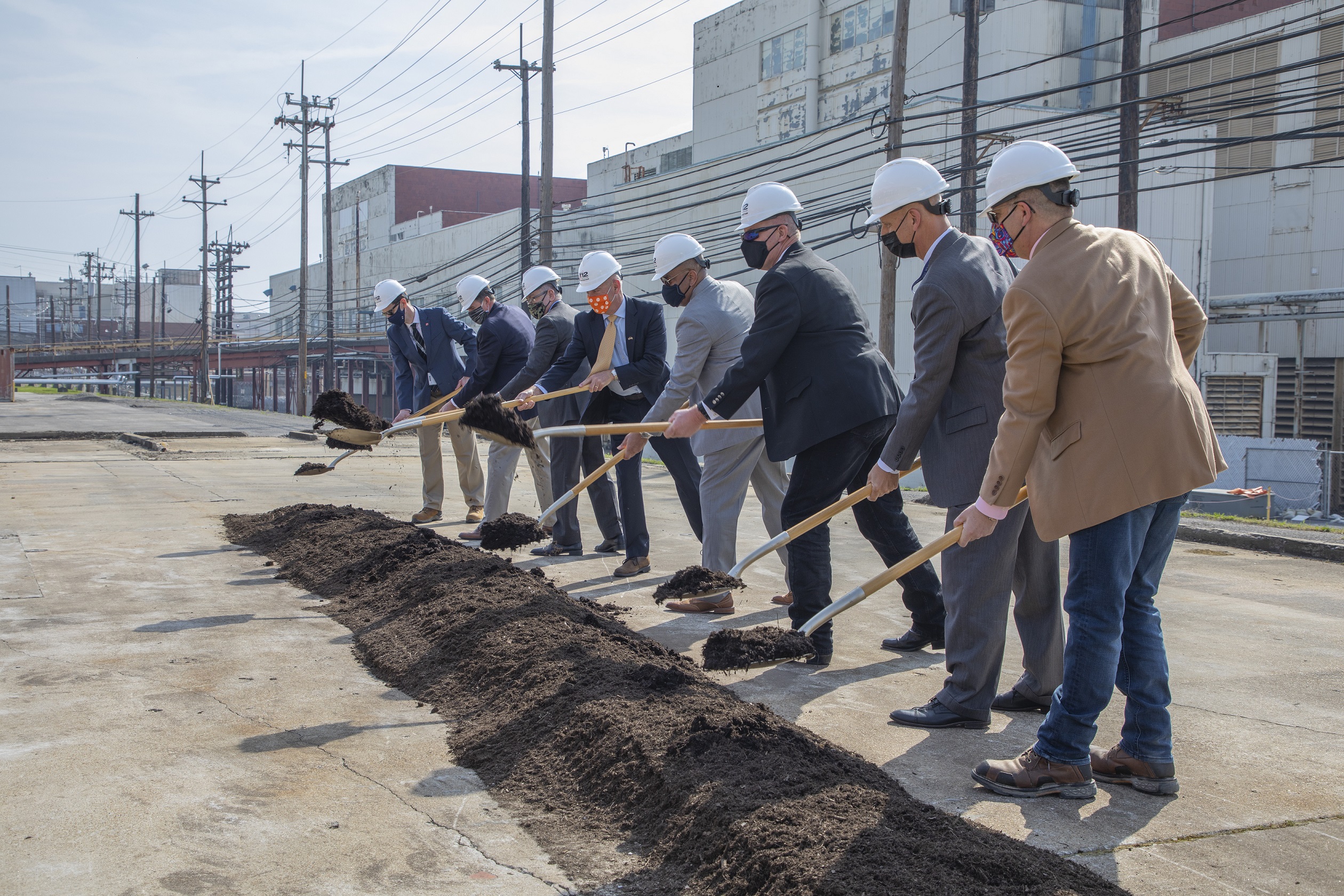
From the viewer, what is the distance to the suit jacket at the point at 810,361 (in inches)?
191

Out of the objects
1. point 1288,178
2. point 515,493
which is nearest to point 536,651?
point 515,493

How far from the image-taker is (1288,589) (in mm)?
7203

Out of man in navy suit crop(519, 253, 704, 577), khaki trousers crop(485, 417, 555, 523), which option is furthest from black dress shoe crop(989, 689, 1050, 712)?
khaki trousers crop(485, 417, 555, 523)

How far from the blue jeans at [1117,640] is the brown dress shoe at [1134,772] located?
2 centimetres

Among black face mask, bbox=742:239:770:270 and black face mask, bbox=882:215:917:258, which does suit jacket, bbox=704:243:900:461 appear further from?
black face mask, bbox=882:215:917:258

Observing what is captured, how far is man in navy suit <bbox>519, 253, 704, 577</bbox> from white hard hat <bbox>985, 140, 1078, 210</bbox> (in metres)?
3.91

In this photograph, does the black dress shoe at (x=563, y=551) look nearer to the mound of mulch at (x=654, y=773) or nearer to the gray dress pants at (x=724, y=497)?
the gray dress pants at (x=724, y=497)

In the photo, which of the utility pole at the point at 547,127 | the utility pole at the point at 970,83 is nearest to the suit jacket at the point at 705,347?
the utility pole at the point at 970,83

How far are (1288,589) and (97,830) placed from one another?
7.08 metres

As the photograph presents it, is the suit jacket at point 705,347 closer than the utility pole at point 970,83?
Yes

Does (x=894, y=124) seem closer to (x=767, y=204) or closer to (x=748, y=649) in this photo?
(x=767, y=204)

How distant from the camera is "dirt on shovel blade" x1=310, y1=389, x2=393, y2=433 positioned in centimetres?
830

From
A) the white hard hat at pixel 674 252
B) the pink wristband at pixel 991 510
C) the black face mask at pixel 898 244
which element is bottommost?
the pink wristband at pixel 991 510

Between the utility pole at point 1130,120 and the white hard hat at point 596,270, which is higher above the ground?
the utility pole at point 1130,120
